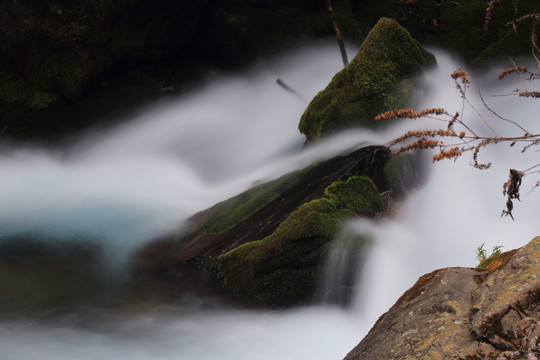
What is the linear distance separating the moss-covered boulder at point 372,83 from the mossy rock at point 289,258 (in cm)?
186

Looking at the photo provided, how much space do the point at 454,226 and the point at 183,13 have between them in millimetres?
6872

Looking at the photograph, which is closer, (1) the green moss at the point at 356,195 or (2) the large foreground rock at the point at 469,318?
(2) the large foreground rock at the point at 469,318

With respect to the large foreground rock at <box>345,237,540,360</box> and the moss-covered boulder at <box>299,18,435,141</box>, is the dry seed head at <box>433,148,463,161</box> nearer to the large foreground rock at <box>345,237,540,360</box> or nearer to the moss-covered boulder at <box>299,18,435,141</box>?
the large foreground rock at <box>345,237,540,360</box>

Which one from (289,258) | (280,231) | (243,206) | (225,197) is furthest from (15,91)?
(289,258)

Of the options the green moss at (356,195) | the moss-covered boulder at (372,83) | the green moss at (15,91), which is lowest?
the green moss at (356,195)

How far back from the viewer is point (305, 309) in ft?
17.1

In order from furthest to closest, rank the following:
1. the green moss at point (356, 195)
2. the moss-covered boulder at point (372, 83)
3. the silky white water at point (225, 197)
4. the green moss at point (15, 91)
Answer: the green moss at point (15, 91)
the moss-covered boulder at point (372, 83)
the green moss at point (356, 195)
the silky white water at point (225, 197)

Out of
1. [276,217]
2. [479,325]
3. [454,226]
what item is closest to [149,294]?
[276,217]

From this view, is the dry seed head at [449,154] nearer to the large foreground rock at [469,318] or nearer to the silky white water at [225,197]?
the large foreground rock at [469,318]

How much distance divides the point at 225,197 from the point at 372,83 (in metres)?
2.61

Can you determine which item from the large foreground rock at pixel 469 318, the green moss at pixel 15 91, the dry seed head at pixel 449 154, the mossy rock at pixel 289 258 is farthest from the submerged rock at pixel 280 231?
the green moss at pixel 15 91

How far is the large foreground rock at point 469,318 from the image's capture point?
2250mm

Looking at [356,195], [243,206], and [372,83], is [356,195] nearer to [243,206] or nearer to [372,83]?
[243,206]

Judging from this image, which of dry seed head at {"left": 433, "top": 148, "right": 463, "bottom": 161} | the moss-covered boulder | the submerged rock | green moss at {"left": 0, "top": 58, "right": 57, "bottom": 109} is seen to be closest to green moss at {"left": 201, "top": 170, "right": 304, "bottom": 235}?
the submerged rock
